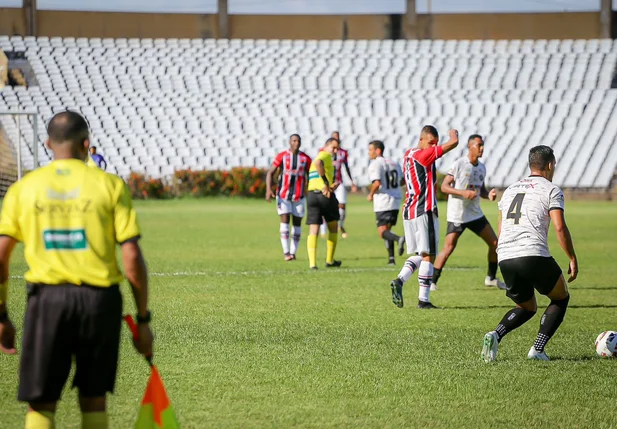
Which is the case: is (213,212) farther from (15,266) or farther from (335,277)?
(335,277)

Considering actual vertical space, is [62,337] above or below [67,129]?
below

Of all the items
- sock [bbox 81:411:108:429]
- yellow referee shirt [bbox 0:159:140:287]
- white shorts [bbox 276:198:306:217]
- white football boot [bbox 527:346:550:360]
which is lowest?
white football boot [bbox 527:346:550:360]

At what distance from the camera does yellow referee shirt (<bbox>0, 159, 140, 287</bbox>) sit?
423cm

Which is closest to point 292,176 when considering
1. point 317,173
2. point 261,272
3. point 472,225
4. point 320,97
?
point 317,173

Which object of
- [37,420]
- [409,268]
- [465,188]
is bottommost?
[409,268]

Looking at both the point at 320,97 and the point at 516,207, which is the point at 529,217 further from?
the point at 320,97

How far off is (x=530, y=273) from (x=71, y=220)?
4.36 meters

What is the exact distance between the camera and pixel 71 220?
4.25 metres

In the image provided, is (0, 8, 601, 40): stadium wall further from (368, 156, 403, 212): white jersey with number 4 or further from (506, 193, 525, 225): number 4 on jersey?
(506, 193, 525, 225): number 4 on jersey

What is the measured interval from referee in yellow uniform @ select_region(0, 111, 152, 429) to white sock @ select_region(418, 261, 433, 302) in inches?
271

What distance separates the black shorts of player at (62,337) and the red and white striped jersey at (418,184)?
6834 millimetres

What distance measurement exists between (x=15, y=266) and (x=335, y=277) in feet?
18.2

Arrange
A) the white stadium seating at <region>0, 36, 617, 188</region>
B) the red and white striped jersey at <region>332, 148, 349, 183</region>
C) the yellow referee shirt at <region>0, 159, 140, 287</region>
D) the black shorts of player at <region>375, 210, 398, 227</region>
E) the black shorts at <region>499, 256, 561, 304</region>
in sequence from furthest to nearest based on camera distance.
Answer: the white stadium seating at <region>0, 36, 617, 188</region>, the red and white striped jersey at <region>332, 148, 349, 183</region>, the black shorts of player at <region>375, 210, 398, 227</region>, the black shorts at <region>499, 256, 561, 304</region>, the yellow referee shirt at <region>0, 159, 140, 287</region>

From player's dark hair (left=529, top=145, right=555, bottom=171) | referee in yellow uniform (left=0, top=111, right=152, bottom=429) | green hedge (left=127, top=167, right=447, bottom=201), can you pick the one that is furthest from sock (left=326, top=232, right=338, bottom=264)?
green hedge (left=127, top=167, right=447, bottom=201)
